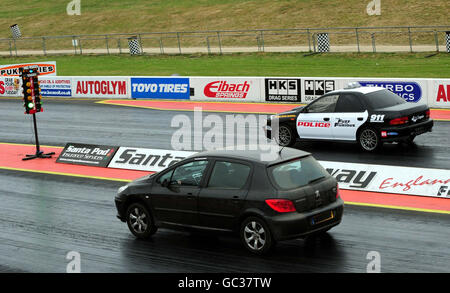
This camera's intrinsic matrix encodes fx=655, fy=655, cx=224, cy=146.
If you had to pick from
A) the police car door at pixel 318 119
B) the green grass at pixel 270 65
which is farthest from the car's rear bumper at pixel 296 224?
the green grass at pixel 270 65

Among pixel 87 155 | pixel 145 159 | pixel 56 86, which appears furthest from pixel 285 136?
pixel 56 86

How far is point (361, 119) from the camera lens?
56.2ft

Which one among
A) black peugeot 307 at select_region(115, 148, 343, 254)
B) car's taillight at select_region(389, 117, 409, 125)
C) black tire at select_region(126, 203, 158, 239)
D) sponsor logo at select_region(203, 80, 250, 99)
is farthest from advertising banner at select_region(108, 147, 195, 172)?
sponsor logo at select_region(203, 80, 250, 99)

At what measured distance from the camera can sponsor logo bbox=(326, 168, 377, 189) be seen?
14.4 metres

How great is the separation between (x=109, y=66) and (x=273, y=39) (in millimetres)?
12209

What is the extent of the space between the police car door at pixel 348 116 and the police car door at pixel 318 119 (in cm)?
15

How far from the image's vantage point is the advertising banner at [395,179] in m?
13.5

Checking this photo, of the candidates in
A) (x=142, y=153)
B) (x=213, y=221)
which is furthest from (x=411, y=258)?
(x=142, y=153)

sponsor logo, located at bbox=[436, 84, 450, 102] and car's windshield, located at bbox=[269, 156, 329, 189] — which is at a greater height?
car's windshield, located at bbox=[269, 156, 329, 189]

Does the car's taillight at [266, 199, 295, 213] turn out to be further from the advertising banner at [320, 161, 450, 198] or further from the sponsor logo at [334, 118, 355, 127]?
the sponsor logo at [334, 118, 355, 127]

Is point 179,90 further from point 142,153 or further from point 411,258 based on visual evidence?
point 411,258

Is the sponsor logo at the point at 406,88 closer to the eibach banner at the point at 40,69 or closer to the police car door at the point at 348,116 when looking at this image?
the police car door at the point at 348,116

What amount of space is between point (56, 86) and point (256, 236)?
2639 centimetres

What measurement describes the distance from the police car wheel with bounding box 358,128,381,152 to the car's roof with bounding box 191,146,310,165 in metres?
6.98
